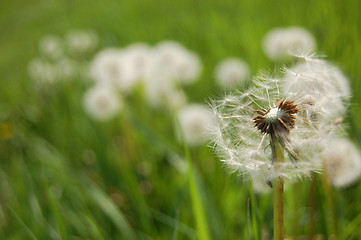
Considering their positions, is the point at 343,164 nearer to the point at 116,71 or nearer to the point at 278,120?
the point at 278,120

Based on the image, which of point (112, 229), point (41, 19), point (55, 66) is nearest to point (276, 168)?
point (112, 229)

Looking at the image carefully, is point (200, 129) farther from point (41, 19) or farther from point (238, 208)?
point (41, 19)

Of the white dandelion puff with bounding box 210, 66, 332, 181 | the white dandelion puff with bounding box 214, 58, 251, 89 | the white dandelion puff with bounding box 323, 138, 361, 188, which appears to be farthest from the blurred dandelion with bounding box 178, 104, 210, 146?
the white dandelion puff with bounding box 210, 66, 332, 181

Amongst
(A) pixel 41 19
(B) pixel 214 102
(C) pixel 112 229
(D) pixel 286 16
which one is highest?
(A) pixel 41 19

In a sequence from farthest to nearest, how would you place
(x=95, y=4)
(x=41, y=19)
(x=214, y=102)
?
(x=41, y=19) < (x=95, y=4) < (x=214, y=102)

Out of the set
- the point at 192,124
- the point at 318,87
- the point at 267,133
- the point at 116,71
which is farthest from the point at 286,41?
the point at 267,133

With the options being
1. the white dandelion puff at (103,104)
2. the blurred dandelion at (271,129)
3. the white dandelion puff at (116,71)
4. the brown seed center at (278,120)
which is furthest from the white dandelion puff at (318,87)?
the white dandelion puff at (103,104)
